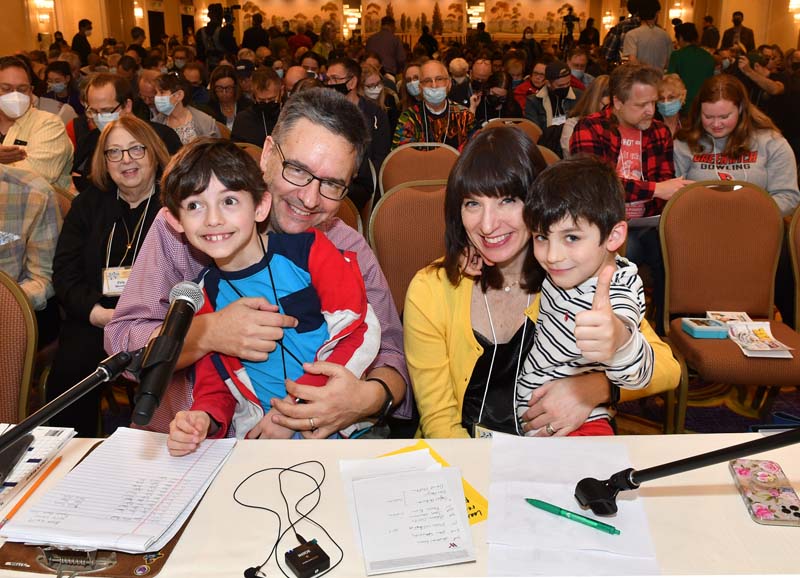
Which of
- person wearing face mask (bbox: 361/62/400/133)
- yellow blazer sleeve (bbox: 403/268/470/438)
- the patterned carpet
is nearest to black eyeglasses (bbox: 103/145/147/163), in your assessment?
yellow blazer sleeve (bbox: 403/268/470/438)

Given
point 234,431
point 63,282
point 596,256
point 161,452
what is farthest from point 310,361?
point 63,282

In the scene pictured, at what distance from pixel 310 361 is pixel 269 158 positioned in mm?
556

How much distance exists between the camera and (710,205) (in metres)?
2.92

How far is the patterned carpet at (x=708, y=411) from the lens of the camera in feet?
10.1

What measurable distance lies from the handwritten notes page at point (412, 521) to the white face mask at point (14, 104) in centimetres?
384

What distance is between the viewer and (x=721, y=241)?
9.57 ft

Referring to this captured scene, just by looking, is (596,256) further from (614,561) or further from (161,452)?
(161,452)

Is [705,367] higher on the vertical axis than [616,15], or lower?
lower

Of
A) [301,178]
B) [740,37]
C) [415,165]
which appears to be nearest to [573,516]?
[301,178]

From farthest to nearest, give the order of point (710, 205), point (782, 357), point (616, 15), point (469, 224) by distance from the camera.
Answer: point (616, 15)
point (710, 205)
point (782, 357)
point (469, 224)

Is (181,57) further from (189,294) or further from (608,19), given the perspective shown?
(608,19)

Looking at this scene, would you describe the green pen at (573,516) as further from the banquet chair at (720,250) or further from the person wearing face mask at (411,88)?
the person wearing face mask at (411,88)

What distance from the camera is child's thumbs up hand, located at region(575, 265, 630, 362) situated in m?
1.28

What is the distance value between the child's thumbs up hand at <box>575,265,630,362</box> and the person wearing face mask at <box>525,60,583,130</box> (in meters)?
5.66
